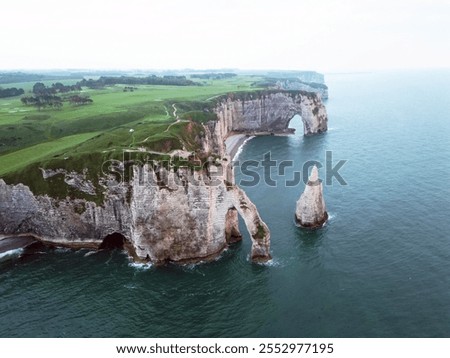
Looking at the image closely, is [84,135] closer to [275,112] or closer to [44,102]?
[44,102]

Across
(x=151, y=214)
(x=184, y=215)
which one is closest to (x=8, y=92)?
(x=151, y=214)

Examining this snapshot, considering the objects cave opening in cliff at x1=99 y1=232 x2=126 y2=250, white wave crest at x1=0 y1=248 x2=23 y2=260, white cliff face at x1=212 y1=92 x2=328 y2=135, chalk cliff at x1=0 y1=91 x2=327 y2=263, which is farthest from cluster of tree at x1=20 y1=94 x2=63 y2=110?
cave opening in cliff at x1=99 y1=232 x2=126 y2=250

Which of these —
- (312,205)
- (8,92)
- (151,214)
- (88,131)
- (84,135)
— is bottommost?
(312,205)

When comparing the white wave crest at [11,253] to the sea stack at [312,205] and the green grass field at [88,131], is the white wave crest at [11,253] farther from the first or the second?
the sea stack at [312,205]

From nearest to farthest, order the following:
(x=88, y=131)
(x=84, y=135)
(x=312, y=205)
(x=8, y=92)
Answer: (x=312, y=205) < (x=84, y=135) < (x=88, y=131) < (x=8, y=92)

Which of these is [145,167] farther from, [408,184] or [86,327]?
[408,184]
